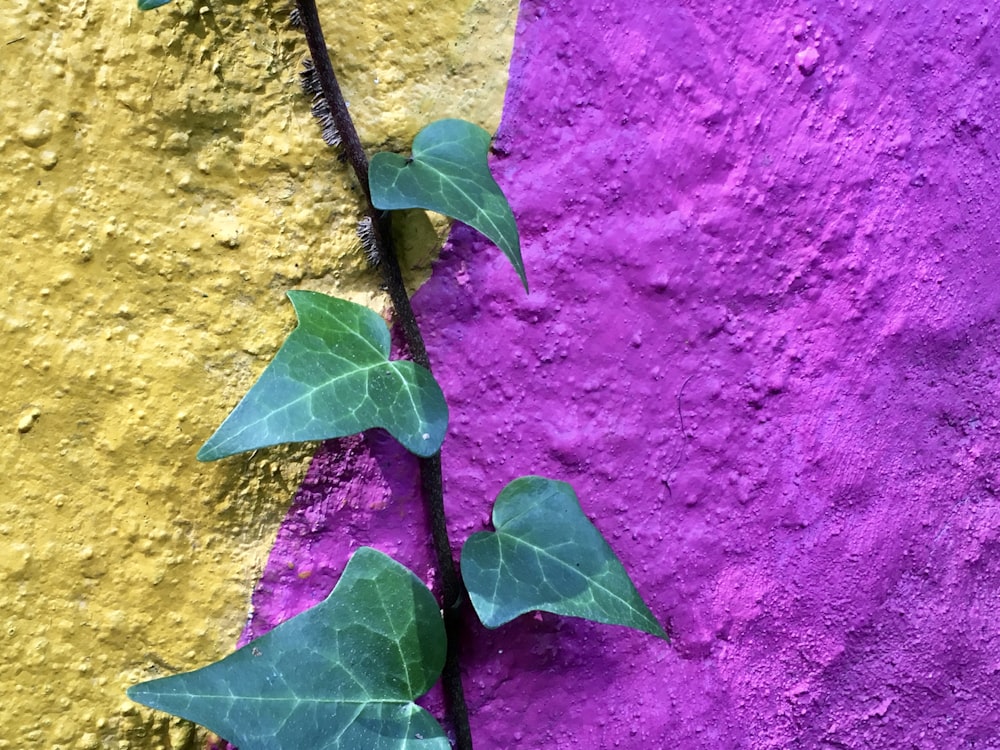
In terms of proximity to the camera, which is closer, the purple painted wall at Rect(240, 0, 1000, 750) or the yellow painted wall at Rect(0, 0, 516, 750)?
the yellow painted wall at Rect(0, 0, 516, 750)

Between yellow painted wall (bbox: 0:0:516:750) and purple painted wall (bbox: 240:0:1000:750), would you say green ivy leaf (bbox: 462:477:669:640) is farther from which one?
yellow painted wall (bbox: 0:0:516:750)

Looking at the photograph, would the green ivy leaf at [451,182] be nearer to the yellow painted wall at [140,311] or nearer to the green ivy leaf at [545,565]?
the yellow painted wall at [140,311]

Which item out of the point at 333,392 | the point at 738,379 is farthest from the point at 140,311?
the point at 738,379

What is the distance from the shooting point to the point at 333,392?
49 centimetres

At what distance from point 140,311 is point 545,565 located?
334 millimetres

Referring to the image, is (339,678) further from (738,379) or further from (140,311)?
(738,379)

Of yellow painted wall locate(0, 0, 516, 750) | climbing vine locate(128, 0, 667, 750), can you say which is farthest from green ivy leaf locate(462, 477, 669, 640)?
yellow painted wall locate(0, 0, 516, 750)

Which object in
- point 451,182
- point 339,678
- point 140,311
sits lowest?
point 339,678

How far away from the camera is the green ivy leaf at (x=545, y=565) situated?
535mm

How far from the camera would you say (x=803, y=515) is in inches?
26.7

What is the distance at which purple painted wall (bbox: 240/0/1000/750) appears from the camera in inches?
24.0

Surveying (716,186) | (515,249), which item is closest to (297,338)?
(515,249)

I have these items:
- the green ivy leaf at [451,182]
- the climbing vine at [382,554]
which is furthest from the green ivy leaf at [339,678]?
the green ivy leaf at [451,182]

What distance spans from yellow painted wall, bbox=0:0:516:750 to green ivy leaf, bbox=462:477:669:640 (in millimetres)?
155
